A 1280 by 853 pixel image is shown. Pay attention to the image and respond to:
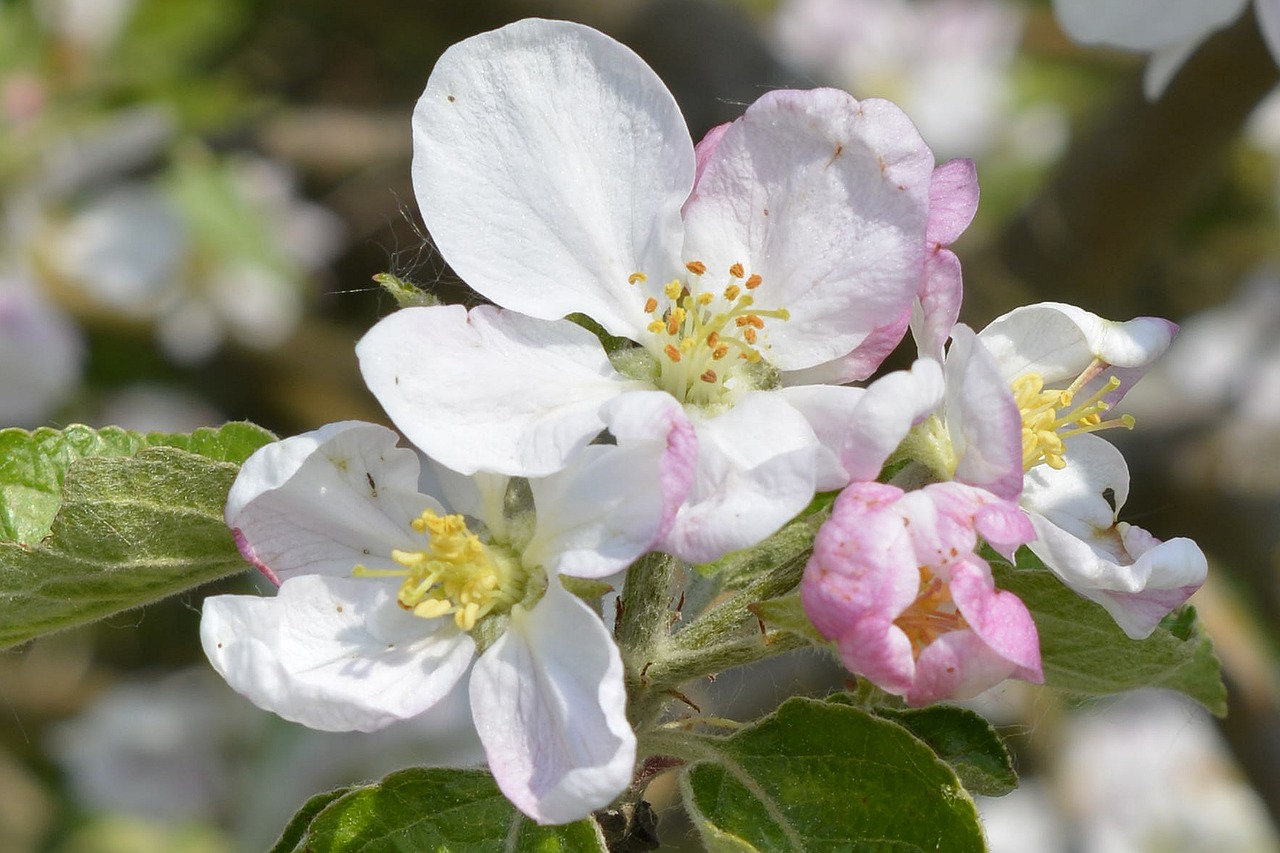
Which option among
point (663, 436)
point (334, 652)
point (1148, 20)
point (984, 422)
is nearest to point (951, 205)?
point (984, 422)

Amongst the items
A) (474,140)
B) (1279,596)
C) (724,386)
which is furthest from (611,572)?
(1279,596)

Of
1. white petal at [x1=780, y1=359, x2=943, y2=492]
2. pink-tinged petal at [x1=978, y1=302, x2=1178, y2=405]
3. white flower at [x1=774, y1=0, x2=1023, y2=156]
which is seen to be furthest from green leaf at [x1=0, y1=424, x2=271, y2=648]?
white flower at [x1=774, y1=0, x2=1023, y2=156]

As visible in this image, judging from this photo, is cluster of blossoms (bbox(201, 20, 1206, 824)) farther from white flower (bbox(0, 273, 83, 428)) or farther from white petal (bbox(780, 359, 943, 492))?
white flower (bbox(0, 273, 83, 428))

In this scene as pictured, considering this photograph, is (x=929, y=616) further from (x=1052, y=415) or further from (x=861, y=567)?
(x=1052, y=415)

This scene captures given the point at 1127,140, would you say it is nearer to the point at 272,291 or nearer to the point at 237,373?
the point at 272,291

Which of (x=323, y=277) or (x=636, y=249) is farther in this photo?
(x=323, y=277)

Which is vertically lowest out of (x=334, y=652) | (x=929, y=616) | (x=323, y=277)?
(x=323, y=277)
